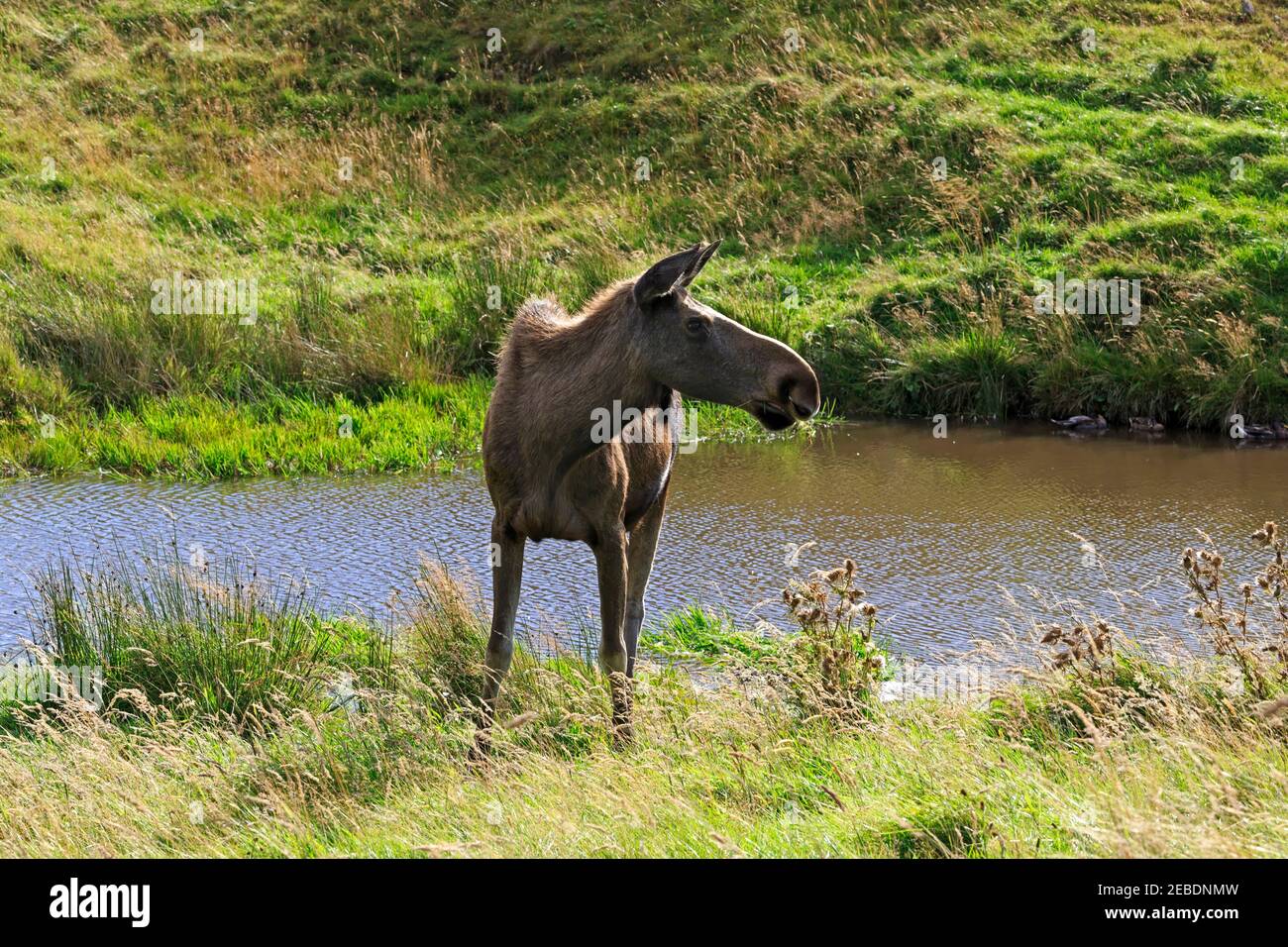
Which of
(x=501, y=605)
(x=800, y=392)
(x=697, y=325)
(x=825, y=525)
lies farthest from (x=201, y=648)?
(x=825, y=525)

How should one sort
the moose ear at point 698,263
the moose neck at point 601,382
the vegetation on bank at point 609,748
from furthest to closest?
the moose neck at point 601,382, the moose ear at point 698,263, the vegetation on bank at point 609,748

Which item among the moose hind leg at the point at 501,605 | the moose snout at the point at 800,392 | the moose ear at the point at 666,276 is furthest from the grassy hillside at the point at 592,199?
the moose snout at the point at 800,392

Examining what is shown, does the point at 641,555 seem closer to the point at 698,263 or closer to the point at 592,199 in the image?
the point at 698,263

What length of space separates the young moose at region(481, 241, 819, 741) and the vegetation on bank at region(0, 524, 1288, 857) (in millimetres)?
432

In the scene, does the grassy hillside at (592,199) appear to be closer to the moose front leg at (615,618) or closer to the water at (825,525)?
the water at (825,525)

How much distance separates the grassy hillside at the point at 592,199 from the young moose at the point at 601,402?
6395mm

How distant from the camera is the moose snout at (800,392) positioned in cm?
508

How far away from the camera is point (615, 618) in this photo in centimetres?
582

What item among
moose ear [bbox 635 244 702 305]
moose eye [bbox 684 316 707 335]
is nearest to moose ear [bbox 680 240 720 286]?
moose ear [bbox 635 244 702 305]

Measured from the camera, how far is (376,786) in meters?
5.35

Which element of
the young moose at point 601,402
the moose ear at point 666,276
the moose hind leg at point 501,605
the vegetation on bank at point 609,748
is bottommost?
the vegetation on bank at point 609,748

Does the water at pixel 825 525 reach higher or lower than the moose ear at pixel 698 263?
lower

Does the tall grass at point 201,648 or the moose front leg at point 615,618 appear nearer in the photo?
the moose front leg at point 615,618

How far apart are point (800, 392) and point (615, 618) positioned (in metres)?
1.30
